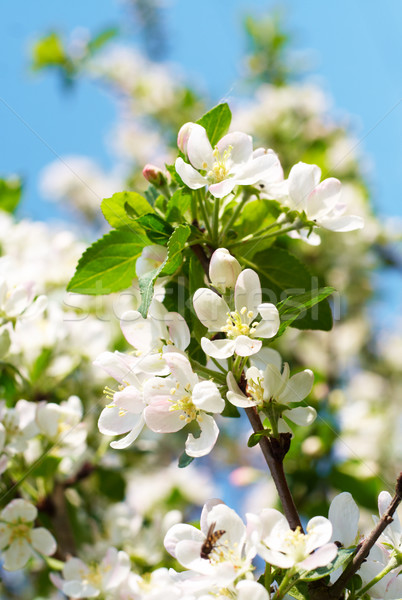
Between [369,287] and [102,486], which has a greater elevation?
[369,287]

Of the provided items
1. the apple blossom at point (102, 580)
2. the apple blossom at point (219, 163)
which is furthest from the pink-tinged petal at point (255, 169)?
the apple blossom at point (102, 580)

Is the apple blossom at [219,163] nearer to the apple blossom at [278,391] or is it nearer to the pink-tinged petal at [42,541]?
the apple blossom at [278,391]

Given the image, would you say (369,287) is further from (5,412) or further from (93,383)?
(5,412)

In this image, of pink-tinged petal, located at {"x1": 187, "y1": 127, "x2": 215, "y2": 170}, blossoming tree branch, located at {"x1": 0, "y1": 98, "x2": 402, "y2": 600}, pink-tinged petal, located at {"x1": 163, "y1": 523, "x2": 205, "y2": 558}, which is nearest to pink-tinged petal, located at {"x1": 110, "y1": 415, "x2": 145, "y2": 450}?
blossoming tree branch, located at {"x1": 0, "y1": 98, "x2": 402, "y2": 600}

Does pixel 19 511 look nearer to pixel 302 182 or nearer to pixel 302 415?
pixel 302 415

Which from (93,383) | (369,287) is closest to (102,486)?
(93,383)
